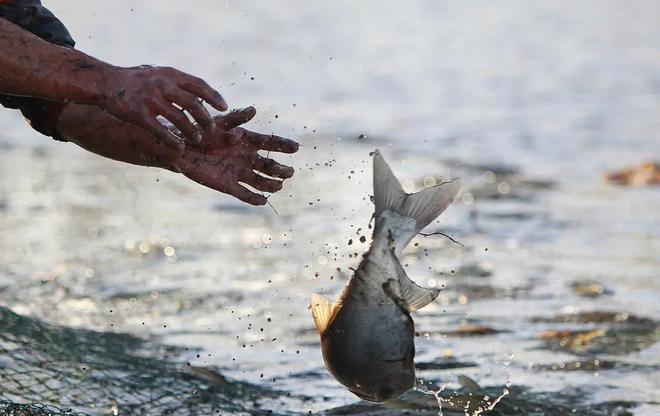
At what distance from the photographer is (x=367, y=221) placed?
10.2 meters

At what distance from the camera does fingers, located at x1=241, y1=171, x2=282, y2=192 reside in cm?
429

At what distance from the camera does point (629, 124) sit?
1544 centimetres

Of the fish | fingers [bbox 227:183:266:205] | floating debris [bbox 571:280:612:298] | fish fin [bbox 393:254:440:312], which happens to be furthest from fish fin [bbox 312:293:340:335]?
floating debris [bbox 571:280:612:298]

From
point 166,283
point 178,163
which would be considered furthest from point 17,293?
point 178,163

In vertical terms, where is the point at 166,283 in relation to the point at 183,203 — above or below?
below

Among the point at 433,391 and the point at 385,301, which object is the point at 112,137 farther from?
the point at 433,391

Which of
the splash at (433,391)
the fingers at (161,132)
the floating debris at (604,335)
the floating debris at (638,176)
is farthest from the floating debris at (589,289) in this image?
the fingers at (161,132)

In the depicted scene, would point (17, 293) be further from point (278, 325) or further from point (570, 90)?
point (570, 90)

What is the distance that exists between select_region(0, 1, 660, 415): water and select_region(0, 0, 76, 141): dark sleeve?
1.31 metres

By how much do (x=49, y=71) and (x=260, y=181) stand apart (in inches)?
31.2

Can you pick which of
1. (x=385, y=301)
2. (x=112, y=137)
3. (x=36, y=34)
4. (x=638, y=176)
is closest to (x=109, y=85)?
(x=112, y=137)

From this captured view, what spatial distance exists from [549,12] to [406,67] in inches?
330

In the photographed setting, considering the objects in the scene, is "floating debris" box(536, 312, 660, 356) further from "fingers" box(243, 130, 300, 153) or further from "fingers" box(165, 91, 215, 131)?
"fingers" box(165, 91, 215, 131)

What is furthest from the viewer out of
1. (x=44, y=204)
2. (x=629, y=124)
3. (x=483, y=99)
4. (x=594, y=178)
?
(x=483, y=99)
